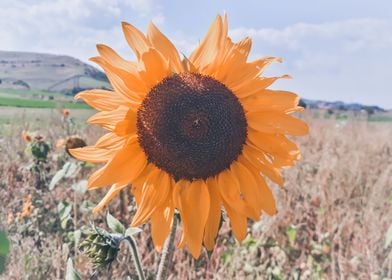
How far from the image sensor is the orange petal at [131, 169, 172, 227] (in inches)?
38.2

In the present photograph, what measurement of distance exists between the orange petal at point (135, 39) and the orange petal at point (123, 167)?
183 mm

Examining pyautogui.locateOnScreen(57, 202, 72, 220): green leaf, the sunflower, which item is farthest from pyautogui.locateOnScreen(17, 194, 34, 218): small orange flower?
the sunflower

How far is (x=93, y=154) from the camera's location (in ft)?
3.33

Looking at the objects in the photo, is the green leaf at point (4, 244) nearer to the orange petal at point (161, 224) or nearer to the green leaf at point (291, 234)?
the orange petal at point (161, 224)

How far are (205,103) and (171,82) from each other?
8 cm

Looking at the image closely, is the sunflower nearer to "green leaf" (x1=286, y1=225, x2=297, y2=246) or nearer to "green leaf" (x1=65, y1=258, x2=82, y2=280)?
"green leaf" (x1=65, y1=258, x2=82, y2=280)

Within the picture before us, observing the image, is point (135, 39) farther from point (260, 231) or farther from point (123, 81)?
point (260, 231)

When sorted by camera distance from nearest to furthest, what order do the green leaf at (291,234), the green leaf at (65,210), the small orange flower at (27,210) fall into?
the green leaf at (65,210), the green leaf at (291,234), the small orange flower at (27,210)

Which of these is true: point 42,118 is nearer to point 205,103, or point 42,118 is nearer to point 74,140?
point 74,140

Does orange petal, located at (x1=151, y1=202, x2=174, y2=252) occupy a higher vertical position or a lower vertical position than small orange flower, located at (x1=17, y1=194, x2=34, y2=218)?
higher

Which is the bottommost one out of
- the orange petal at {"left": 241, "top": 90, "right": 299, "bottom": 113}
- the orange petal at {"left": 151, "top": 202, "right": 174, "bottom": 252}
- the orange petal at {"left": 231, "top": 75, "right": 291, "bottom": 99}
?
the orange petal at {"left": 151, "top": 202, "right": 174, "bottom": 252}

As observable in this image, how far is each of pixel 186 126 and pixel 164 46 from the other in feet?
0.60

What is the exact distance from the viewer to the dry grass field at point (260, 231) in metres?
1.88

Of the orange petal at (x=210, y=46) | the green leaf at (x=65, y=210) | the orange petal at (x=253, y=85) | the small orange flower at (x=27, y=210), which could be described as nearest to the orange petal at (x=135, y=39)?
the orange petal at (x=210, y=46)
